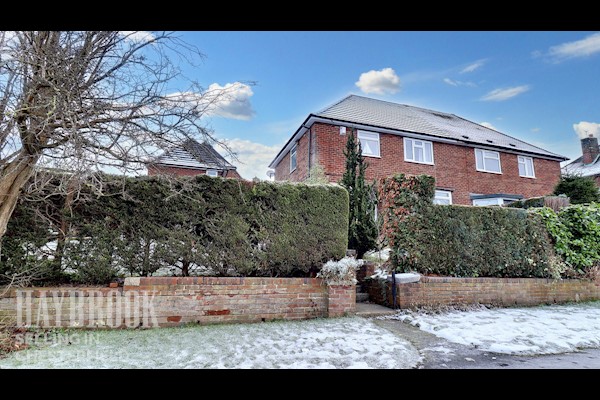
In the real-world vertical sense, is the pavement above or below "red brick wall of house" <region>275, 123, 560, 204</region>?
below

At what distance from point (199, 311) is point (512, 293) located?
601 centimetres

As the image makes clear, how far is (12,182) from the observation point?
152 inches

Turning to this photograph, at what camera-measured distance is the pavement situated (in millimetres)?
3270

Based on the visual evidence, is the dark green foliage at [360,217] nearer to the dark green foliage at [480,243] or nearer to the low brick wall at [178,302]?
the dark green foliage at [480,243]

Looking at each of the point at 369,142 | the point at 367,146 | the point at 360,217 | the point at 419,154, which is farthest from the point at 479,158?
the point at 360,217

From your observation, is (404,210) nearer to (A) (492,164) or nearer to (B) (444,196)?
(B) (444,196)

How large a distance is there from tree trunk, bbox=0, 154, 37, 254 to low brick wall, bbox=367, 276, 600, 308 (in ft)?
18.7

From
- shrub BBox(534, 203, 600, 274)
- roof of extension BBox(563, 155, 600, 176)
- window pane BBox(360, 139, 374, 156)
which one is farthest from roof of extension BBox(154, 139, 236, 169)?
roof of extension BBox(563, 155, 600, 176)

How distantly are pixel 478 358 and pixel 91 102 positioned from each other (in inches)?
198

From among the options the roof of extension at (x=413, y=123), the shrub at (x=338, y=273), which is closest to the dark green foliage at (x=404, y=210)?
the shrub at (x=338, y=273)

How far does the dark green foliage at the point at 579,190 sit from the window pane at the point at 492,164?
267 cm

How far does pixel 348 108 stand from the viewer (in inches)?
572

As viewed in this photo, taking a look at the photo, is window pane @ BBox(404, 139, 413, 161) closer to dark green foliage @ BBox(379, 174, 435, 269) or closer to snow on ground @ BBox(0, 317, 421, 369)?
dark green foliage @ BBox(379, 174, 435, 269)
